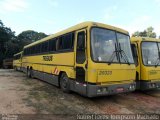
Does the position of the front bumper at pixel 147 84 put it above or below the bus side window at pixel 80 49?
below

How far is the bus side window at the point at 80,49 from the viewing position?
7.68 m

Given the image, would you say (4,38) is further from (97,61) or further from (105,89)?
(105,89)

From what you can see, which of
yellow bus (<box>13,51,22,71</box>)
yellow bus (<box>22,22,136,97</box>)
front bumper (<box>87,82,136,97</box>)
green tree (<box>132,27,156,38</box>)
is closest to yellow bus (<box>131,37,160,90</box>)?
yellow bus (<box>22,22,136,97</box>)

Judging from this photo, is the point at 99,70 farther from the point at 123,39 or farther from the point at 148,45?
Result: the point at 148,45

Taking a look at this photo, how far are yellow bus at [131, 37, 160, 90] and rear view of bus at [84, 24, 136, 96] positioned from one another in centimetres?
137

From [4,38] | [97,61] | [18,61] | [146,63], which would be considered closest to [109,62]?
[97,61]

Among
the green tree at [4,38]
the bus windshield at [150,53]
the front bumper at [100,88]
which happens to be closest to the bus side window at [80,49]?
the front bumper at [100,88]

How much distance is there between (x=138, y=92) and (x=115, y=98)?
7.37 feet

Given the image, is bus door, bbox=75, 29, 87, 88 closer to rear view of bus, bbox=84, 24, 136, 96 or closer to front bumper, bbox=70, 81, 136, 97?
front bumper, bbox=70, 81, 136, 97

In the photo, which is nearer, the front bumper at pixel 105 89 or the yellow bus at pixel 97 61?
the front bumper at pixel 105 89

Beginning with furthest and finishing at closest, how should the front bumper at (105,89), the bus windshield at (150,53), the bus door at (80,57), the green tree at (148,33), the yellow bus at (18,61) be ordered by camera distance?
the green tree at (148,33), the yellow bus at (18,61), the bus windshield at (150,53), the bus door at (80,57), the front bumper at (105,89)

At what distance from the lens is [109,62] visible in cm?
745

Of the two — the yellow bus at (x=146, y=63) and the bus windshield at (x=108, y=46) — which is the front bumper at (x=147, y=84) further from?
the bus windshield at (x=108, y=46)

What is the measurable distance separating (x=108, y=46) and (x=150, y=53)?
3.10 metres
